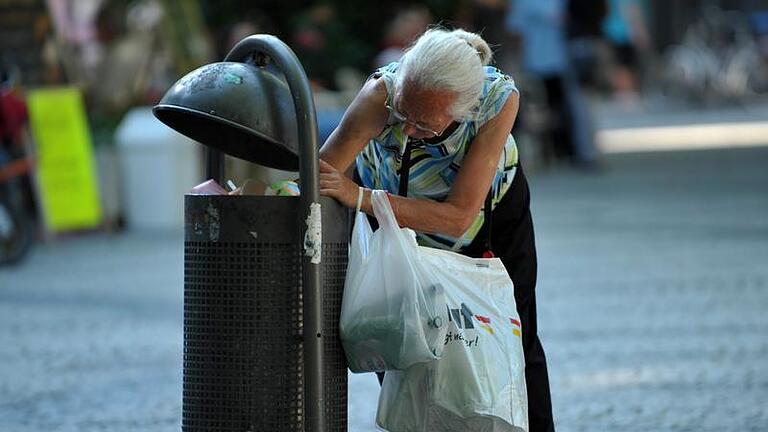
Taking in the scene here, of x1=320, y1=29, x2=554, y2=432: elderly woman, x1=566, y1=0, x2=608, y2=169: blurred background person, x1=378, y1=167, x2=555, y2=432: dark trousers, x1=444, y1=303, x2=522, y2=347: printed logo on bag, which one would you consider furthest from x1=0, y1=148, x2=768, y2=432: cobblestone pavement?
x1=566, y1=0, x2=608, y2=169: blurred background person

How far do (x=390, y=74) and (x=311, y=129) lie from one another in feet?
1.31

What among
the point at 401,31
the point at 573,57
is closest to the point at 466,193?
the point at 401,31

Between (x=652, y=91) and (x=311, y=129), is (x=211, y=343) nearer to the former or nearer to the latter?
(x=311, y=129)

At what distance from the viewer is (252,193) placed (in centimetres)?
443

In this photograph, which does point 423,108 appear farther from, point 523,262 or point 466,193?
point 523,262

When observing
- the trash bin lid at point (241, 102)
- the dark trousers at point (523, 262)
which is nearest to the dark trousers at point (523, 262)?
the dark trousers at point (523, 262)

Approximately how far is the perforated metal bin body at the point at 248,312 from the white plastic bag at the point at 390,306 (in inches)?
4.8

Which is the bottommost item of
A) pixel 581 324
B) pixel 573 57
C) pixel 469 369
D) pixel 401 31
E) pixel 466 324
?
pixel 581 324

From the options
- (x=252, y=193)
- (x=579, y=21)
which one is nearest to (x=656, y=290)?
(x=252, y=193)

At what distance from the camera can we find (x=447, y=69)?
4219mm

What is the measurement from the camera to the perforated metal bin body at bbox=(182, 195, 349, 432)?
423 centimetres

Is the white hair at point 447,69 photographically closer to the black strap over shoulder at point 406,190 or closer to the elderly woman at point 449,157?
the elderly woman at point 449,157

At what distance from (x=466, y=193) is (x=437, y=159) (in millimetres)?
179

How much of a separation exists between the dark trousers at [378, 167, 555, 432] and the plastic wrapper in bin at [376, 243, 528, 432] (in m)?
0.26
